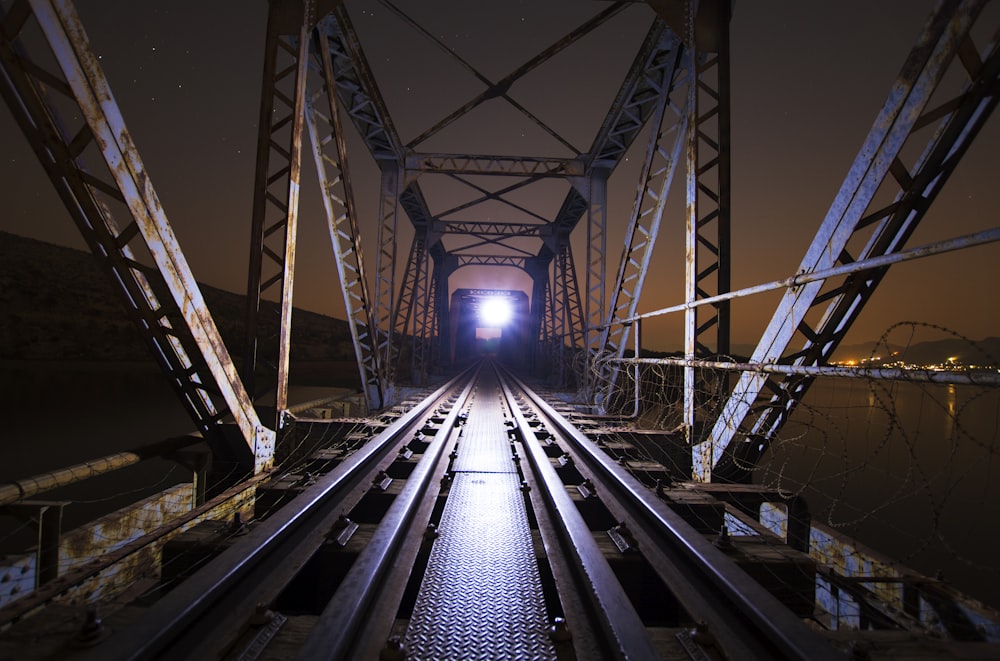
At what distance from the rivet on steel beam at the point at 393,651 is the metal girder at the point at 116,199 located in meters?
2.90

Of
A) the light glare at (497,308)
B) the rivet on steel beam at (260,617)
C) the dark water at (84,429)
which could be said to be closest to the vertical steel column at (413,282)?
the dark water at (84,429)

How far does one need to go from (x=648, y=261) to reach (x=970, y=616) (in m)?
5.42

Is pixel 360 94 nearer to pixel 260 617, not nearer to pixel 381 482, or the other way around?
pixel 381 482

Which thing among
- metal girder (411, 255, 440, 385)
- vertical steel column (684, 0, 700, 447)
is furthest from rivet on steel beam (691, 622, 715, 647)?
metal girder (411, 255, 440, 385)

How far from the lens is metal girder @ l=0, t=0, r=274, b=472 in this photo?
2811mm

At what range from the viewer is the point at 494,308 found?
143ft

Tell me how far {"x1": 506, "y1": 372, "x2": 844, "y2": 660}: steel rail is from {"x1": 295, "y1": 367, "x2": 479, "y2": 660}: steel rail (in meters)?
1.34

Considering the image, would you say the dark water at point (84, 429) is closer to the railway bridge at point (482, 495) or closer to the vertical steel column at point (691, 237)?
the railway bridge at point (482, 495)

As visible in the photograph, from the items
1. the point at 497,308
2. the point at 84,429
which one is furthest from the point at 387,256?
the point at 497,308

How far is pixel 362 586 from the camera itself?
1972mm

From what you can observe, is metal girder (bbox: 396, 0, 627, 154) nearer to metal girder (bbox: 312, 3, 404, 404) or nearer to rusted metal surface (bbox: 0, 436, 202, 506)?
metal girder (bbox: 312, 3, 404, 404)

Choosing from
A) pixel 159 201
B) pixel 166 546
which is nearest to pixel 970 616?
pixel 166 546

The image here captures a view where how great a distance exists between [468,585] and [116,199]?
3.47m

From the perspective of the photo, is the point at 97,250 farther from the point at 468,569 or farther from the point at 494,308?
the point at 494,308
